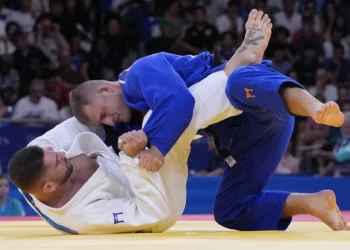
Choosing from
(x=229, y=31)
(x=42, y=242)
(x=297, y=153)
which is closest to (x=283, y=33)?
(x=229, y=31)

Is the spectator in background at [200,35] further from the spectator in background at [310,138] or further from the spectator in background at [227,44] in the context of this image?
the spectator in background at [310,138]

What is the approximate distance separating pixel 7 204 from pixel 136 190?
10.5ft

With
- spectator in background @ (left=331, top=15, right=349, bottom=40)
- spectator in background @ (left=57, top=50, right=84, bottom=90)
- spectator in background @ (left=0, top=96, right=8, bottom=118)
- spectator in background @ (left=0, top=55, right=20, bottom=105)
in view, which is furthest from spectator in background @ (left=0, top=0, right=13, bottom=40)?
spectator in background @ (left=331, top=15, right=349, bottom=40)

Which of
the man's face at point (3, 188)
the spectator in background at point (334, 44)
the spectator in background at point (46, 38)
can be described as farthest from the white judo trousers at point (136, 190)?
the spectator in background at point (334, 44)

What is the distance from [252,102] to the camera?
9.14ft

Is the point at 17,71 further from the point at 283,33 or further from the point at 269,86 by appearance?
the point at 269,86

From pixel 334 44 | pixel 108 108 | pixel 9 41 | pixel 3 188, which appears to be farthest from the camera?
pixel 334 44

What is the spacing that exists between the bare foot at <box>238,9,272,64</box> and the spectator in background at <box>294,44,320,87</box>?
5778 mm

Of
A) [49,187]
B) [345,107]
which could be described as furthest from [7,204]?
[345,107]

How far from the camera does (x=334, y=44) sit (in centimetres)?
966

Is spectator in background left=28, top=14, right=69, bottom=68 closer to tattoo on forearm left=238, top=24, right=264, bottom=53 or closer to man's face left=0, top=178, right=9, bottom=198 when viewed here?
man's face left=0, top=178, right=9, bottom=198

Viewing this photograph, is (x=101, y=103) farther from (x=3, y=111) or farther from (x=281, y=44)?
(x=281, y=44)

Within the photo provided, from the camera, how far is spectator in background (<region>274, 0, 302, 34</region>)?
977 centimetres

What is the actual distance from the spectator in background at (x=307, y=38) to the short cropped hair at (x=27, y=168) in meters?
6.87
